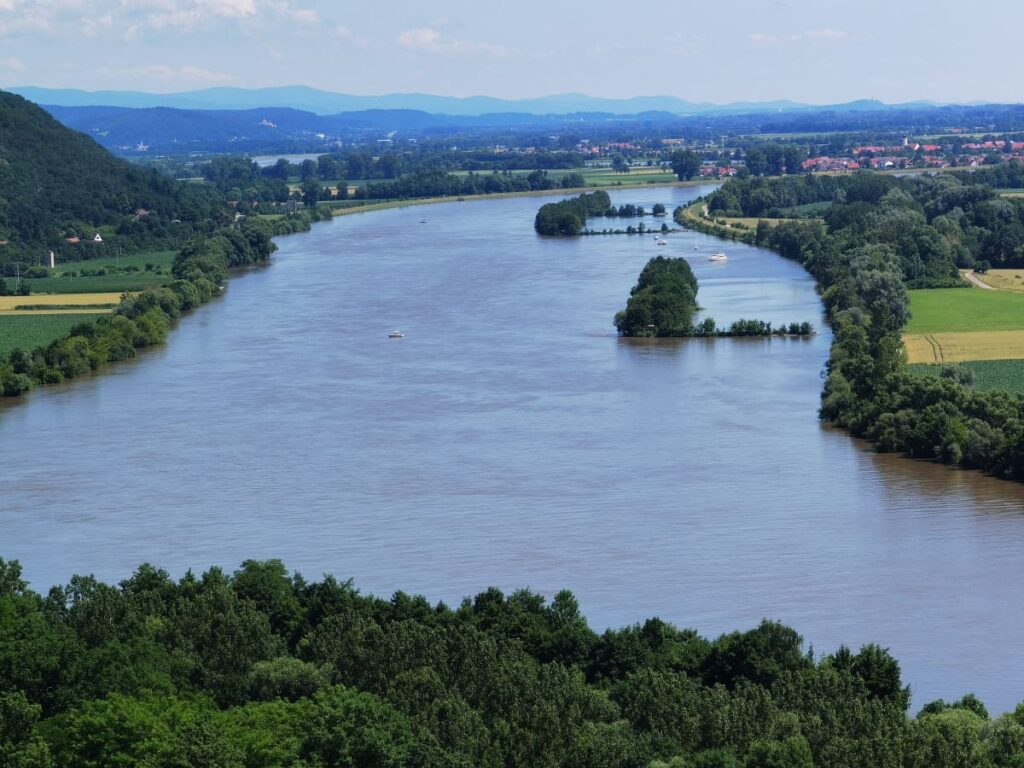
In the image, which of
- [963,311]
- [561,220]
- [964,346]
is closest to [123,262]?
[561,220]

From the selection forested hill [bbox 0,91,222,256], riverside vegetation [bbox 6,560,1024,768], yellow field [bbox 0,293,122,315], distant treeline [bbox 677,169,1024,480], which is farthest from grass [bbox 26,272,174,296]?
riverside vegetation [bbox 6,560,1024,768]

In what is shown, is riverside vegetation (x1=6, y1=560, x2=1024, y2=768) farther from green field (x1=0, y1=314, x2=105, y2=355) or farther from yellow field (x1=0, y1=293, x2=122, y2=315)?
yellow field (x1=0, y1=293, x2=122, y2=315)

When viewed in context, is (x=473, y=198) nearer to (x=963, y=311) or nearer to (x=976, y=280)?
(x=976, y=280)

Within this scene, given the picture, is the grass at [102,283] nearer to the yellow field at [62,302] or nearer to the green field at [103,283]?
the green field at [103,283]

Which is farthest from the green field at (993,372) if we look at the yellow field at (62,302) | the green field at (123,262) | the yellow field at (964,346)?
the green field at (123,262)

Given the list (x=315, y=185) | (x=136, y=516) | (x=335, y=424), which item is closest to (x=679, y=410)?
(x=335, y=424)

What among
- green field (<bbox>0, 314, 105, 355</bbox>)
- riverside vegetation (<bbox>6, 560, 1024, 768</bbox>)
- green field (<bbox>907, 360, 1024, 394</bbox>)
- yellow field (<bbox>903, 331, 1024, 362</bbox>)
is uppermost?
riverside vegetation (<bbox>6, 560, 1024, 768</bbox>)

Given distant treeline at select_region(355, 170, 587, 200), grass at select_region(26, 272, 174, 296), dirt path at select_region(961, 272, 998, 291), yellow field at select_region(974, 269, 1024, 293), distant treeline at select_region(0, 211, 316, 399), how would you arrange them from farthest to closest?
distant treeline at select_region(355, 170, 587, 200) < grass at select_region(26, 272, 174, 296) < dirt path at select_region(961, 272, 998, 291) < yellow field at select_region(974, 269, 1024, 293) < distant treeline at select_region(0, 211, 316, 399)
